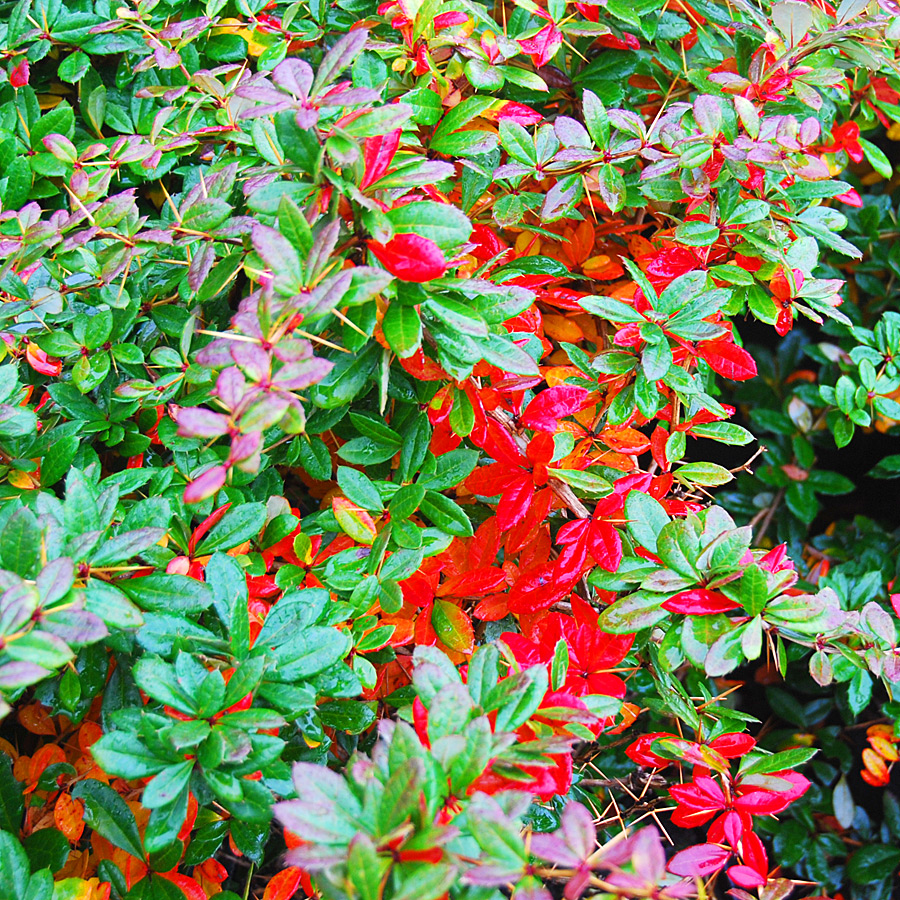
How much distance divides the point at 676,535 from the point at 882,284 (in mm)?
1221

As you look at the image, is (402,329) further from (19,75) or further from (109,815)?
(19,75)

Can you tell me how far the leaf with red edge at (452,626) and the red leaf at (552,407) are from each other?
243mm

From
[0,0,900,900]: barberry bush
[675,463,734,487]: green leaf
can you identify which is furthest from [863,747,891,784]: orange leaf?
[675,463,734,487]: green leaf

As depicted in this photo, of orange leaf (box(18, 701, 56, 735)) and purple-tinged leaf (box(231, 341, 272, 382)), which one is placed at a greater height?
purple-tinged leaf (box(231, 341, 272, 382))

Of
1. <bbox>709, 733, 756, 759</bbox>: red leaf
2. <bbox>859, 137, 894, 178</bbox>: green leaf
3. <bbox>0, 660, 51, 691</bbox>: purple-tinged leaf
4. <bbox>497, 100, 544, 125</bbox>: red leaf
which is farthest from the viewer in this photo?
<bbox>859, 137, 894, 178</bbox>: green leaf

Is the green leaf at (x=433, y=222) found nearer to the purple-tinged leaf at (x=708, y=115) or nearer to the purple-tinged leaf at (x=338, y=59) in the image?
the purple-tinged leaf at (x=338, y=59)

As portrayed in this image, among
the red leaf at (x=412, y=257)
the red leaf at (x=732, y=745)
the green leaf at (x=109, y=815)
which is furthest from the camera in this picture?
the red leaf at (x=732, y=745)

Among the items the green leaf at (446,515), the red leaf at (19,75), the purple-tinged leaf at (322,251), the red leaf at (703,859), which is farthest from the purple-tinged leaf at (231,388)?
the red leaf at (19,75)

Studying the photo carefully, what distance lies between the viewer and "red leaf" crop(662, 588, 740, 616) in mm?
788

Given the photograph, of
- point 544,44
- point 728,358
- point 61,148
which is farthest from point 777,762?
point 61,148

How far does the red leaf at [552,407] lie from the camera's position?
3.09 ft

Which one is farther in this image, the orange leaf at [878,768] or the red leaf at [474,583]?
the orange leaf at [878,768]

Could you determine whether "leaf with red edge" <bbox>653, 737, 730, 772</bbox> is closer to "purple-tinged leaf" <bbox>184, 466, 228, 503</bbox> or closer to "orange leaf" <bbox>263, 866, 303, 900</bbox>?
"orange leaf" <bbox>263, 866, 303, 900</bbox>

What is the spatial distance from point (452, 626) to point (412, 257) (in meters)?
0.46
